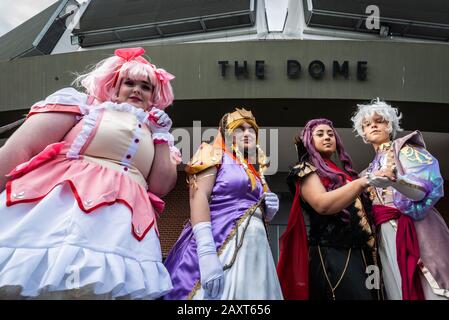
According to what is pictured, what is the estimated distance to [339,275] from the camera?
2.46 m

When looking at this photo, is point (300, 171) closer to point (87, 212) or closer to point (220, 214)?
point (220, 214)

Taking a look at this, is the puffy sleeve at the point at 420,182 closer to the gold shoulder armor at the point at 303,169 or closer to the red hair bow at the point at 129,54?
the gold shoulder armor at the point at 303,169

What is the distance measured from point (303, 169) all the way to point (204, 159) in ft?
1.93

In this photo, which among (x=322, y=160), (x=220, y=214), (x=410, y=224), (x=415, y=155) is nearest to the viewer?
(x=220, y=214)

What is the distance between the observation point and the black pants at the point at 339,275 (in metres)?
2.44

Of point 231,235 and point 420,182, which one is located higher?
point 420,182

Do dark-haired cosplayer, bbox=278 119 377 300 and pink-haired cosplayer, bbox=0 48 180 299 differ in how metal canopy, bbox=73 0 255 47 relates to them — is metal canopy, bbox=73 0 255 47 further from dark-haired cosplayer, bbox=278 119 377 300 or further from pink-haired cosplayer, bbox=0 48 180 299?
pink-haired cosplayer, bbox=0 48 180 299

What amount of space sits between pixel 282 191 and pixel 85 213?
795 centimetres

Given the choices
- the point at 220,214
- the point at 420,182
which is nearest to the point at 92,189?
the point at 220,214

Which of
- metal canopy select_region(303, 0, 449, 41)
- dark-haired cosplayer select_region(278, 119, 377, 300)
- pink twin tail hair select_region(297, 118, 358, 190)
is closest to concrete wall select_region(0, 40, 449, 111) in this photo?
metal canopy select_region(303, 0, 449, 41)

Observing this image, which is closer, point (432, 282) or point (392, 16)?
point (432, 282)

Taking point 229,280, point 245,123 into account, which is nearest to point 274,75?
point 245,123

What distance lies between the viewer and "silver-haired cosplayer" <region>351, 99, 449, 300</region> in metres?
2.39

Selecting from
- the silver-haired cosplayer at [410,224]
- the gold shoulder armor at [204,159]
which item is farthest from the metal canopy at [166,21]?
the gold shoulder armor at [204,159]
